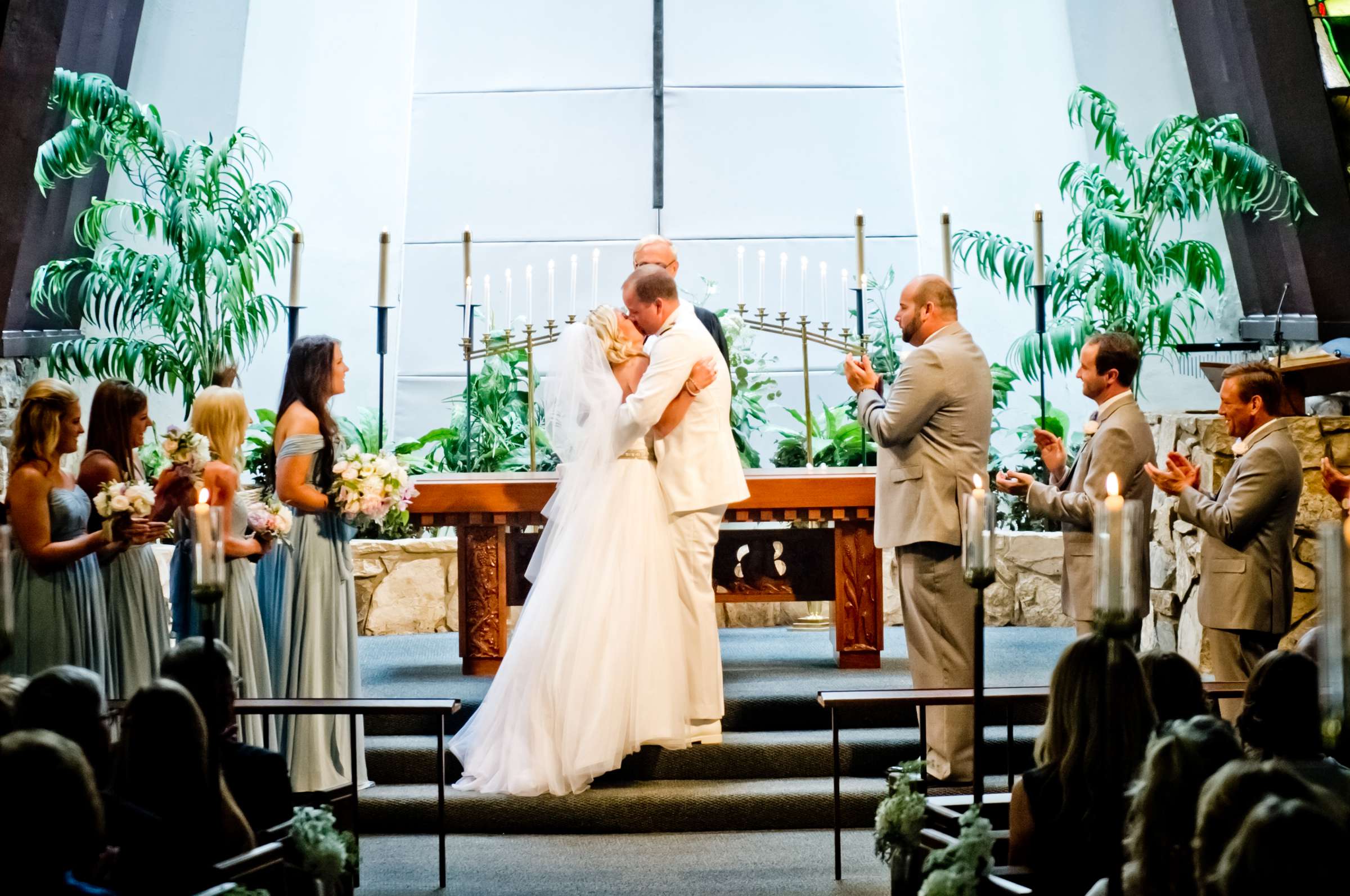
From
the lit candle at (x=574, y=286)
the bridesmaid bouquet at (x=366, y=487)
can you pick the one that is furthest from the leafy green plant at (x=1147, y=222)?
the bridesmaid bouquet at (x=366, y=487)

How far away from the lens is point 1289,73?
733 cm

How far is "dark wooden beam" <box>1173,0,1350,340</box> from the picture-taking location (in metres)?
7.28

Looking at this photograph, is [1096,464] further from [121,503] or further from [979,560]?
[121,503]

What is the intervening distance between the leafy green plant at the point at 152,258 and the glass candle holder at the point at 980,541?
18.7 feet

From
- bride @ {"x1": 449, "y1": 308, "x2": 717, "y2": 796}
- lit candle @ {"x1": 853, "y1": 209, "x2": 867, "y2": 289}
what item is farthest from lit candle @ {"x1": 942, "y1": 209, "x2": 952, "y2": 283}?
bride @ {"x1": 449, "y1": 308, "x2": 717, "y2": 796}

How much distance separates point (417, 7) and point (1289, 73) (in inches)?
245

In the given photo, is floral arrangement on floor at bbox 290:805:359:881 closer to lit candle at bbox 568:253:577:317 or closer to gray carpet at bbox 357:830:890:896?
gray carpet at bbox 357:830:890:896

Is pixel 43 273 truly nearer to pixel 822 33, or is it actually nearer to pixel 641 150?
pixel 641 150

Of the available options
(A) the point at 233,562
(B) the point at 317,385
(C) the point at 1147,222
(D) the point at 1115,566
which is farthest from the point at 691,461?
(C) the point at 1147,222

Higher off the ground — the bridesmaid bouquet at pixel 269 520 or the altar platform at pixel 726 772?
the bridesmaid bouquet at pixel 269 520

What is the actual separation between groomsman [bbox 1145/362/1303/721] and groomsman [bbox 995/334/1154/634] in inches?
6.4

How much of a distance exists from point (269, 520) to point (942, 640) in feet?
7.80

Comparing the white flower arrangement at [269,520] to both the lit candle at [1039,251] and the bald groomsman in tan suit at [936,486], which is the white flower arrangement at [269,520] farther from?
the lit candle at [1039,251]

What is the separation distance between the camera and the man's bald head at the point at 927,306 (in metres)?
5.06
